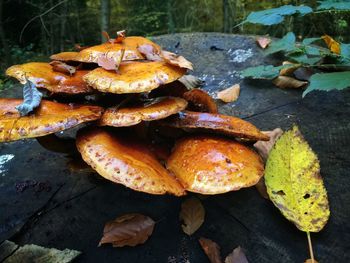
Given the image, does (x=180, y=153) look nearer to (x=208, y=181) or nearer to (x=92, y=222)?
(x=208, y=181)

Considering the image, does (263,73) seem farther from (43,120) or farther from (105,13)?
(105,13)

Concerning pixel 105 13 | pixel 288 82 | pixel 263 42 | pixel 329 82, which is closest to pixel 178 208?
pixel 329 82

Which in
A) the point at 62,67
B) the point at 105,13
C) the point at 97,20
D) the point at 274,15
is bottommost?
the point at 97,20

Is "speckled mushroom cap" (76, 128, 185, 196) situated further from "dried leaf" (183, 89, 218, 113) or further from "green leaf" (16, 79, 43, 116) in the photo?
"dried leaf" (183, 89, 218, 113)

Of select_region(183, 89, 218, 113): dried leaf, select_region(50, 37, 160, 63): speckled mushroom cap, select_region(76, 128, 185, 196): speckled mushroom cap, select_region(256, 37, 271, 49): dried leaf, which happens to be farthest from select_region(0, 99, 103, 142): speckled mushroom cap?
select_region(256, 37, 271, 49): dried leaf

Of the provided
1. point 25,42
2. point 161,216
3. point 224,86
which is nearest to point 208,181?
point 161,216
